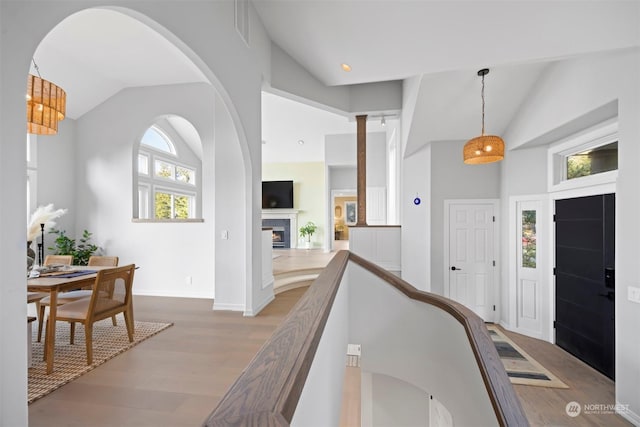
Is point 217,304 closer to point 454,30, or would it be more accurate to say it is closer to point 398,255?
point 398,255

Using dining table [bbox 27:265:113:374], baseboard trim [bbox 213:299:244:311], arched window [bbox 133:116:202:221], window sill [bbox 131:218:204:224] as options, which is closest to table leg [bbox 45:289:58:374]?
dining table [bbox 27:265:113:374]

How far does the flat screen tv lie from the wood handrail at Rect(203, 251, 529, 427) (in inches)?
332

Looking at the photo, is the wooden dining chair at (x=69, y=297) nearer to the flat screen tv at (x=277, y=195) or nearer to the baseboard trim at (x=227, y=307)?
the baseboard trim at (x=227, y=307)

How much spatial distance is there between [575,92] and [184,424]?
4882mm

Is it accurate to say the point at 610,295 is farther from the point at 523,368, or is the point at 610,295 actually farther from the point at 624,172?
the point at 624,172

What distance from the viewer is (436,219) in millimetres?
5207

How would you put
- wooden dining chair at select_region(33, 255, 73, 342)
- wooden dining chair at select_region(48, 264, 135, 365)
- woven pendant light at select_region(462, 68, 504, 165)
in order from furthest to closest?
1. woven pendant light at select_region(462, 68, 504, 165)
2. wooden dining chair at select_region(48, 264, 135, 365)
3. wooden dining chair at select_region(33, 255, 73, 342)

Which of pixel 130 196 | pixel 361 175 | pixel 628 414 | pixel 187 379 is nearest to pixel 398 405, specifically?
pixel 628 414

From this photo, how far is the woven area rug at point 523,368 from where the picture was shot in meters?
3.40

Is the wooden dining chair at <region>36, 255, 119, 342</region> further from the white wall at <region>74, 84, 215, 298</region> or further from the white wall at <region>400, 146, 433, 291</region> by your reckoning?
the white wall at <region>400, 146, 433, 291</region>

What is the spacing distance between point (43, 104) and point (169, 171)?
5.58 metres

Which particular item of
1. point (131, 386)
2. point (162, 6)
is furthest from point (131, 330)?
point (162, 6)

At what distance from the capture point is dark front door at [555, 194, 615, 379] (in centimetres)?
335

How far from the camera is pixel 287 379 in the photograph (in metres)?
0.63
